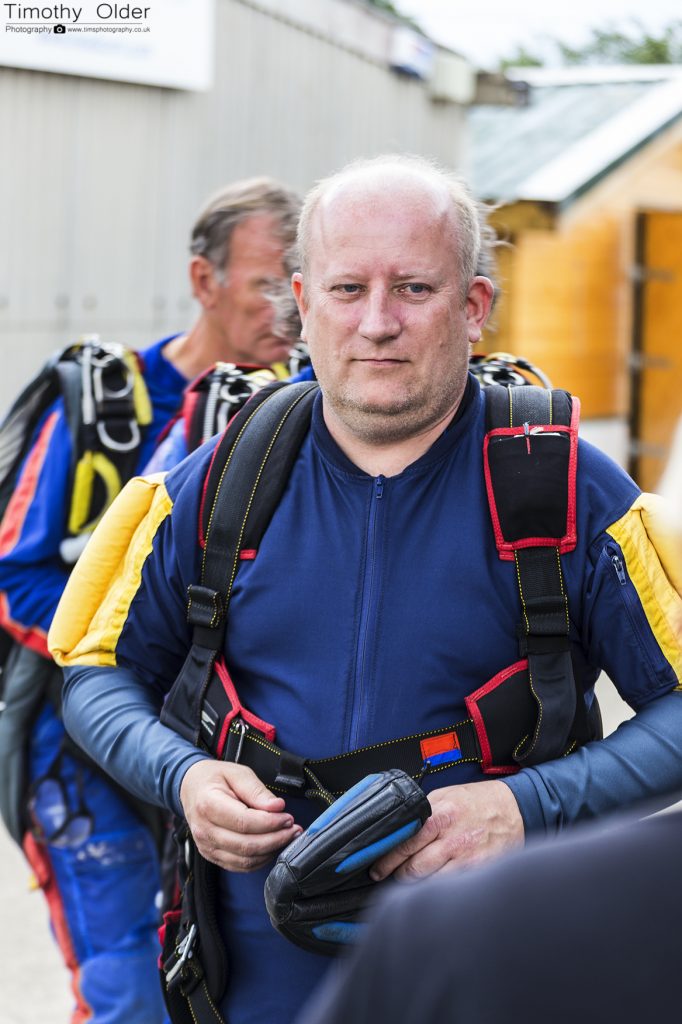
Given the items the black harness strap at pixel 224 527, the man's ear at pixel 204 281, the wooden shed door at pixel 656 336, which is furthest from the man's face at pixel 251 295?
the wooden shed door at pixel 656 336

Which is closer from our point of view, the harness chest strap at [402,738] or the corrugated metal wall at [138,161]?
the harness chest strap at [402,738]

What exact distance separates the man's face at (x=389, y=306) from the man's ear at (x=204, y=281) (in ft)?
4.50

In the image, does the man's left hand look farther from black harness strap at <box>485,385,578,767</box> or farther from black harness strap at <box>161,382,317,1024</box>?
black harness strap at <box>161,382,317,1024</box>

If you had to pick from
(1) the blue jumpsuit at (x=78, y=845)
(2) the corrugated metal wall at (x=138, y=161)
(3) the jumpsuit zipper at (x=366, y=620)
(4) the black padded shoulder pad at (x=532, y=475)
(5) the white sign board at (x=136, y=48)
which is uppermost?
(5) the white sign board at (x=136, y=48)

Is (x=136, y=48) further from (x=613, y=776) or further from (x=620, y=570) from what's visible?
(x=613, y=776)

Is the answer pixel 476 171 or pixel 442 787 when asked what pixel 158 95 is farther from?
pixel 442 787

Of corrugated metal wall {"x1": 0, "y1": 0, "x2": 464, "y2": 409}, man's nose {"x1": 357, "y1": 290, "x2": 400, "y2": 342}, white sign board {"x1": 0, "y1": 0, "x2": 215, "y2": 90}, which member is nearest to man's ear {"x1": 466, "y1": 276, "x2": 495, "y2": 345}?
man's nose {"x1": 357, "y1": 290, "x2": 400, "y2": 342}

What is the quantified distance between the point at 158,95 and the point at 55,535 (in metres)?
5.72

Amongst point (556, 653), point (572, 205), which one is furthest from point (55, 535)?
point (572, 205)

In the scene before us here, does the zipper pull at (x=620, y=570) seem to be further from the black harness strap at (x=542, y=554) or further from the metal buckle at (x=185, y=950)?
the metal buckle at (x=185, y=950)

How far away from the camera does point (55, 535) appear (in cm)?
326

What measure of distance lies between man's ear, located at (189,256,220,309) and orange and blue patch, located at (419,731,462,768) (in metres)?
1.75

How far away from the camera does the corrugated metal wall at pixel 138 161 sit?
7590 mm

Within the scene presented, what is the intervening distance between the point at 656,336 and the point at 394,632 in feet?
37.7
